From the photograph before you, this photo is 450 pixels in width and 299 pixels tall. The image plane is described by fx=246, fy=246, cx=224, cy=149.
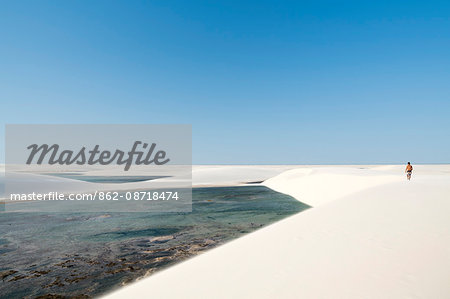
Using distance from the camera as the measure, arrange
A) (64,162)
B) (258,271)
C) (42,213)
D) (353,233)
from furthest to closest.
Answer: (64,162) → (42,213) → (353,233) → (258,271)

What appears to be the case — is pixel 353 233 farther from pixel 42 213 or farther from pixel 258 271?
pixel 42 213

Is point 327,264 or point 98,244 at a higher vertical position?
point 327,264

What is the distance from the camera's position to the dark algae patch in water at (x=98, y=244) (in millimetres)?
4242

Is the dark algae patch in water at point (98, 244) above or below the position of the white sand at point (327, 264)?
below

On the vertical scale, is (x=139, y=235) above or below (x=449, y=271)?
below

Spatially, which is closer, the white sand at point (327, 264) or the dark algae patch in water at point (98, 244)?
the white sand at point (327, 264)

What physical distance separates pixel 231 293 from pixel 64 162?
18.2 m

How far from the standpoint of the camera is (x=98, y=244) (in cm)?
646

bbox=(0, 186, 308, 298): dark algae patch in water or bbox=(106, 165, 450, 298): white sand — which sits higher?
bbox=(106, 165, 450, 298): white sand

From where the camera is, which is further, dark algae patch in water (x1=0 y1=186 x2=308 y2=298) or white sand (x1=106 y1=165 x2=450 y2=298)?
dark algae patch in water (x1=0 y1=186 x2=308 y2=298)

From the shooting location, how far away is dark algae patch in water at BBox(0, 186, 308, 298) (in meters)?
4.24

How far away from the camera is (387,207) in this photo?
24.3 feet

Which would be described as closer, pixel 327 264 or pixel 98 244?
pixel 327 264

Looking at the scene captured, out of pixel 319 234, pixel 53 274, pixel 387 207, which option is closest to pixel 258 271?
pixel 319 234
